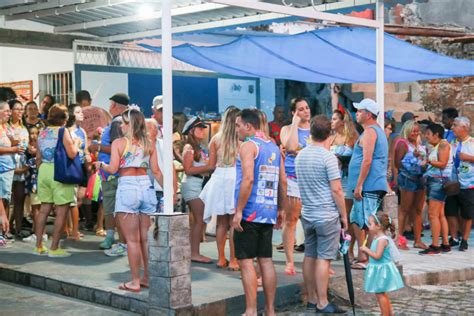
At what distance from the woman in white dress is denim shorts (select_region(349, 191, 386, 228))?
145 cm

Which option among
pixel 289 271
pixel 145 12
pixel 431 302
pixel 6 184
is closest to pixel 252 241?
pixel 289 271

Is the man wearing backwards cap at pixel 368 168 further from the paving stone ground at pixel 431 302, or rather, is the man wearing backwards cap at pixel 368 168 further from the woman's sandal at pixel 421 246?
the woman's sandal at pixel 421 246

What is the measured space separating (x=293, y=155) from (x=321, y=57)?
4.00 m

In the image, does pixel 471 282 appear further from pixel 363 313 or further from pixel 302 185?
pixel 302 185

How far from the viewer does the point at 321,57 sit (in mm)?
13031

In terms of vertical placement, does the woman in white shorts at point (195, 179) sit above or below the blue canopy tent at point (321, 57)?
below

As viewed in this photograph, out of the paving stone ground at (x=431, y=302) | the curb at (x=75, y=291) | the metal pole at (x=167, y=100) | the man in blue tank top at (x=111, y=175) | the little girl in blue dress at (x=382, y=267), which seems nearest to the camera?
the metal pole at (x=167, y=100)

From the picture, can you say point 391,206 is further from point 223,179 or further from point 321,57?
point 321,57

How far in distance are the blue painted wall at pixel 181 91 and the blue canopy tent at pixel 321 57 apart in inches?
81.3

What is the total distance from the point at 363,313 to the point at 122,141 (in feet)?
9.76

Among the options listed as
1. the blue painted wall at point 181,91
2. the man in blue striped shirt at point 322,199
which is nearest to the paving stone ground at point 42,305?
the man in blue striped shirt at point 322,199

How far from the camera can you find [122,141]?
809 cm

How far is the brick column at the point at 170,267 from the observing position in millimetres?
7164

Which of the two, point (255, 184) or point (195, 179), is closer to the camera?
point (255, 184)
